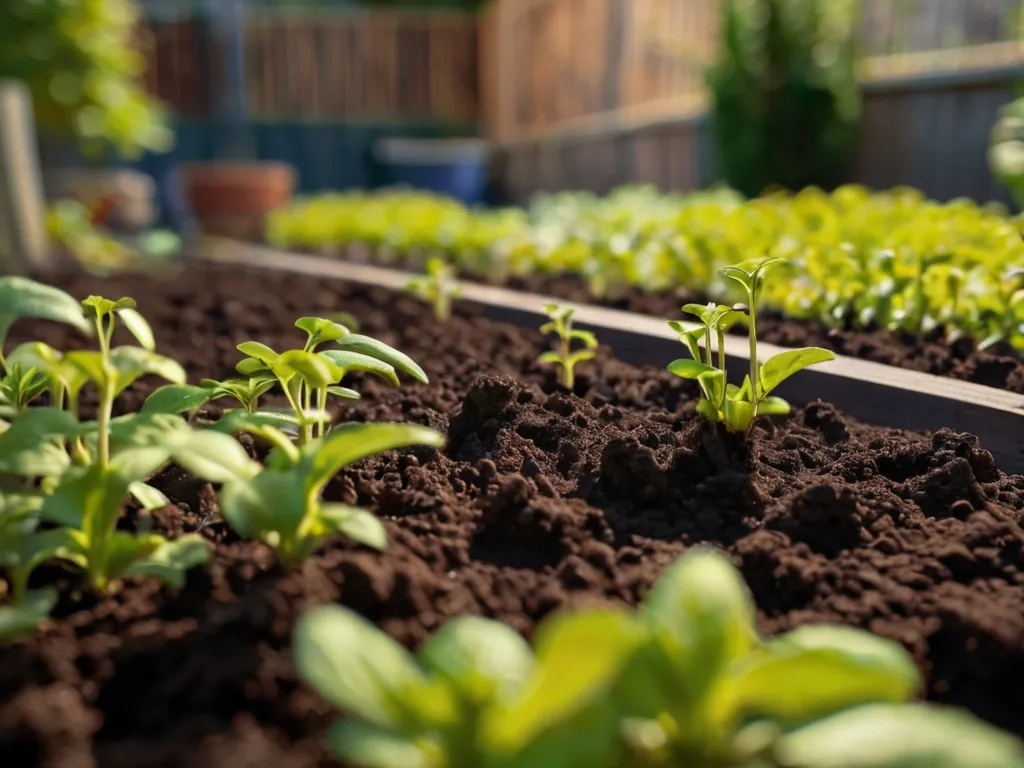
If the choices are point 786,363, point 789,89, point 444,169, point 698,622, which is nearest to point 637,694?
point 698,622

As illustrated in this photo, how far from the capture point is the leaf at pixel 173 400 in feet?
4.75

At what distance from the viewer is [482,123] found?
15.2 m

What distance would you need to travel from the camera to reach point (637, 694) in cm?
84

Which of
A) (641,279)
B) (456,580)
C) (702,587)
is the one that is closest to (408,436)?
(456,580)

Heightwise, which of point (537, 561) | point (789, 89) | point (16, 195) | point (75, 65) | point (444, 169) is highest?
point (75, 65)

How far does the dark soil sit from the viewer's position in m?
1.04

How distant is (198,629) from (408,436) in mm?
350

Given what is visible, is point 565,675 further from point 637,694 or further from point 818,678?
point 818,678

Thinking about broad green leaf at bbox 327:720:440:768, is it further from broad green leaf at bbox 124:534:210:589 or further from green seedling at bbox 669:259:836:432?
green seedling at bbox 669:259:836:432

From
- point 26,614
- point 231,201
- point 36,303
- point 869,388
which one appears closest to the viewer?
point 26,614

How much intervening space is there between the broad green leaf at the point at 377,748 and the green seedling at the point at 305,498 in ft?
1.14

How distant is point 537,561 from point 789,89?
601 cm

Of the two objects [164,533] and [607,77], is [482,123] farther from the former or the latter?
[164,533]

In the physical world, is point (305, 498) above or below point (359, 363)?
below
